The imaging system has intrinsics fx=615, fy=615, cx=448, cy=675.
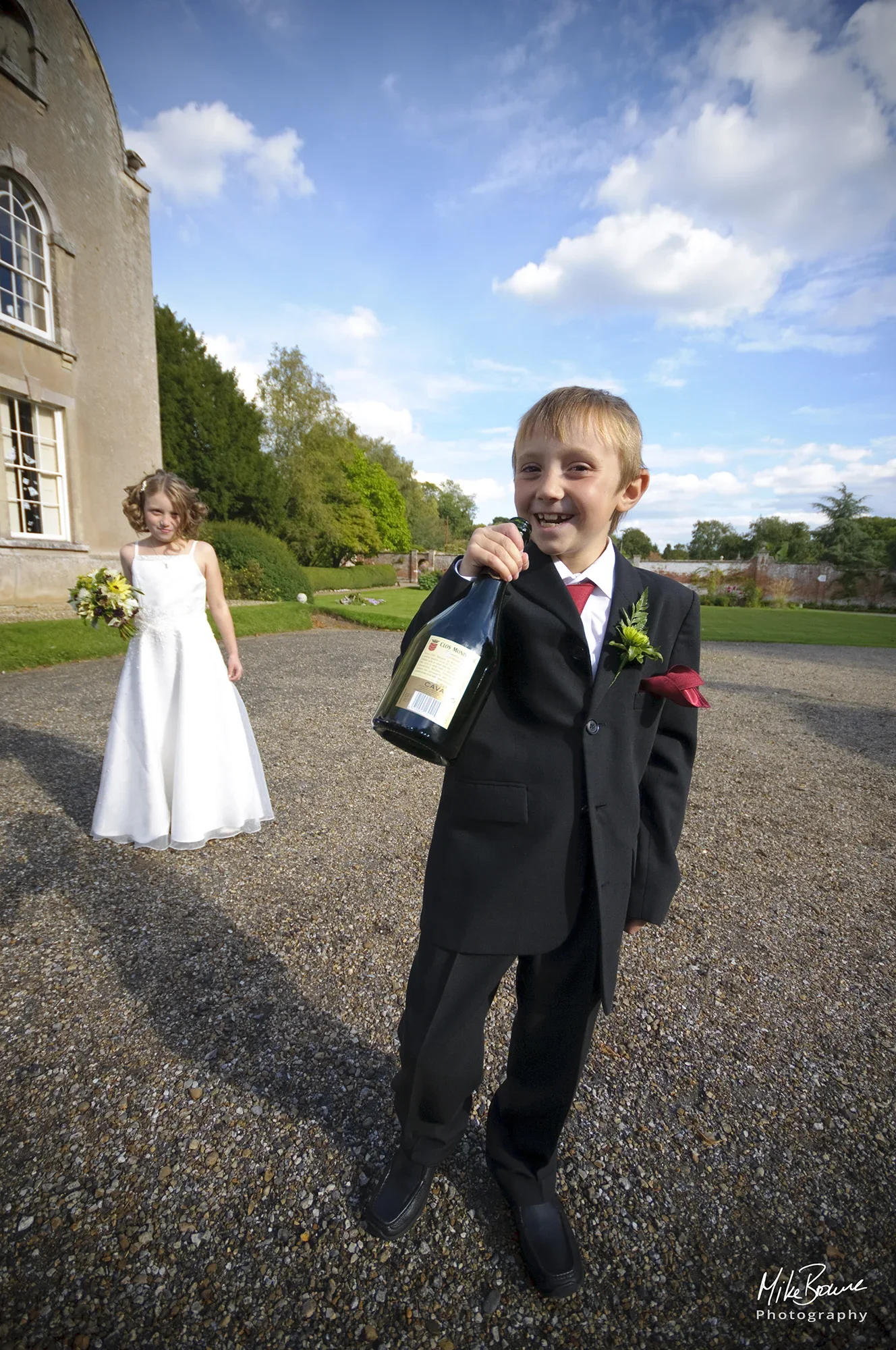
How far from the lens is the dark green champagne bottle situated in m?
1.50

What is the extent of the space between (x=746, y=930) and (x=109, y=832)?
4.22 metres

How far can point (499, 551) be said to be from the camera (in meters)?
1.48

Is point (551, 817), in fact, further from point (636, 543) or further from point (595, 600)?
point (636, 543)

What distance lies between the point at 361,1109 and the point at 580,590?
6.91 feet

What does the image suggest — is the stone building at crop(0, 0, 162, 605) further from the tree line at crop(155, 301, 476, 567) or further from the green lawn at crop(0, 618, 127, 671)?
the tree line at crop(155, 301, 476, 567)

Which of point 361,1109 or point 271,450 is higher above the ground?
point 271,450

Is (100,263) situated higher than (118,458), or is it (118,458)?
(100,263)

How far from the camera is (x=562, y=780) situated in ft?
5.64

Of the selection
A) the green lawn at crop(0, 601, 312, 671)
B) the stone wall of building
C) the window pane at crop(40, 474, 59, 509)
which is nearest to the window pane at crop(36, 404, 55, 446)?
the window pane at crop(40, 474, 59, 509)

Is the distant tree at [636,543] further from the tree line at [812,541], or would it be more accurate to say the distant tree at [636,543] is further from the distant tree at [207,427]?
the distant tree at [207,427]

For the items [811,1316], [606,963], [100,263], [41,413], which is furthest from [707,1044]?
[100,263]

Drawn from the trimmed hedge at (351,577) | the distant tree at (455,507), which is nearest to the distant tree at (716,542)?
the distant tree at (455,507)

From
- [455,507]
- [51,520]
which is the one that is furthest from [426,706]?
[455,507]

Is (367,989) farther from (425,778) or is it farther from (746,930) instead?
(425,778)
